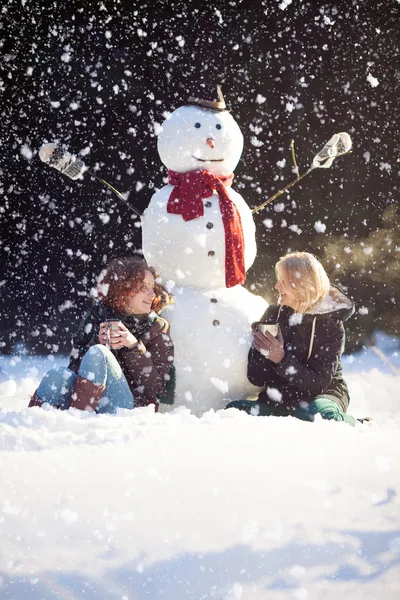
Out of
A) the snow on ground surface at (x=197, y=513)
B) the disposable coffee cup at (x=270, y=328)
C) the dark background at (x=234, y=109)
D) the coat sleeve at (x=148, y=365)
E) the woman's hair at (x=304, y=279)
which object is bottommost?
the snow on ground surface at (x=197, y=513)

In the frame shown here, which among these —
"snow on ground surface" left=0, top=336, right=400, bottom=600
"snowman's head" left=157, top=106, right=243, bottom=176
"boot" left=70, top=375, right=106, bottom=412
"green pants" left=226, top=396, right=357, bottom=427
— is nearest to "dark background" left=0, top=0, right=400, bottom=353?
"snowman's head" left=157, top=106, right=243, bottom=176

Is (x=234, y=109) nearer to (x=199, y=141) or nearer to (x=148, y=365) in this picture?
(x=199, y=141)

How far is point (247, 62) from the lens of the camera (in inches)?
175

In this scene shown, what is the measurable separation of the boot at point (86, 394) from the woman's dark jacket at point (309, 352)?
846mm

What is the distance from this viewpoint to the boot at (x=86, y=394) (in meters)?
2.74

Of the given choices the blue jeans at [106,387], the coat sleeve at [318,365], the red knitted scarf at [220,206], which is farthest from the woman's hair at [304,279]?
the blue jeans at [106,387]

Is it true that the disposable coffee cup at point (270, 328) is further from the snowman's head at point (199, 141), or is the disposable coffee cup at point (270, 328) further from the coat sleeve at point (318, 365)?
the snowman's head at point (199, 141)

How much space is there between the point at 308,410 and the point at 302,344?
0.32 m

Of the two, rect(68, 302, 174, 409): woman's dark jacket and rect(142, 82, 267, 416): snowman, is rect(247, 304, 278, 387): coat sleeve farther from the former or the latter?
rect(68, 302, 174, 409): woman's dark jacket

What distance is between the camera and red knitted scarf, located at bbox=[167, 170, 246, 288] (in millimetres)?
3344

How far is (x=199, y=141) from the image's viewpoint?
3402 millimetres

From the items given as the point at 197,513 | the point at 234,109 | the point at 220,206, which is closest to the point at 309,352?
the point at 220,206

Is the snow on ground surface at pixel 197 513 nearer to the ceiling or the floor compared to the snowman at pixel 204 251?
nearer to the floor

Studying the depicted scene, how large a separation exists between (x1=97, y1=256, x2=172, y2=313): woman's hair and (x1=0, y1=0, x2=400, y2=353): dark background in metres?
1.53
